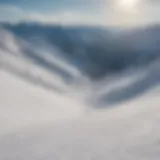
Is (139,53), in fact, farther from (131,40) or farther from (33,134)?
(33,134)

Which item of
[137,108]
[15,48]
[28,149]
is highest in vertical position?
[15,48]

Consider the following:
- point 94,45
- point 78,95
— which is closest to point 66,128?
point 78,95

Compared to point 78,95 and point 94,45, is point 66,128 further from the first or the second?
point 94,45

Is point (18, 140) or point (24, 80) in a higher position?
point (24, 80)

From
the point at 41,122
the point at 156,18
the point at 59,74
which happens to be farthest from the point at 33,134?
the point at 156,18

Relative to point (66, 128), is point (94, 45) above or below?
above

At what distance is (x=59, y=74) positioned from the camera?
833 millimetres

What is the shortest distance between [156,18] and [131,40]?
92 mm

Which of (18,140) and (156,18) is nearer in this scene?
(18,140)

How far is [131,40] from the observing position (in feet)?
2.89

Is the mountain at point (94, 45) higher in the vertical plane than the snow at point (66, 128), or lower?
higher

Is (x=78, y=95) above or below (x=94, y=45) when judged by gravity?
below

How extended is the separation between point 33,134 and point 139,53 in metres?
0.35

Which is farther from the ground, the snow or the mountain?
the mountain
